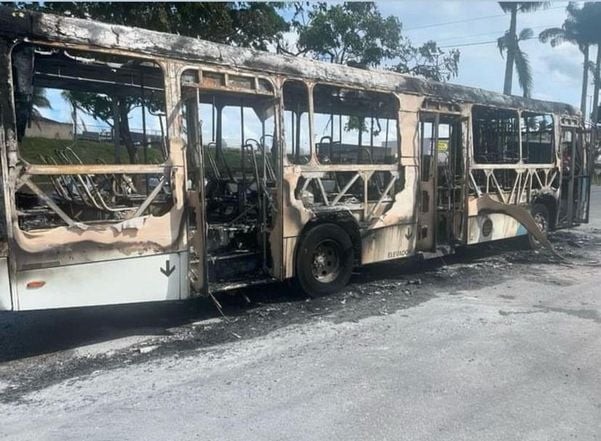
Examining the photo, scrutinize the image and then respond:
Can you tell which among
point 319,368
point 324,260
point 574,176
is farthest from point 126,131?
point 574,176

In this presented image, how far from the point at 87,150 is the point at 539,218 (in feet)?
26.5

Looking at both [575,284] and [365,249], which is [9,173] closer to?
[365,249]

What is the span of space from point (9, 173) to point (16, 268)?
745mm

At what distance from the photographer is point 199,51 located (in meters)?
5.44

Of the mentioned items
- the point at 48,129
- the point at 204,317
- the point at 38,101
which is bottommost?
the point at 204,317

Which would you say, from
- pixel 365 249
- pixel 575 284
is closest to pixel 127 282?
pixel 365 249

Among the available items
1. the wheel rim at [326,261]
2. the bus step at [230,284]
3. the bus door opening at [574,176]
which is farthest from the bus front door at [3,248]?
the bus door opening at [574,176]

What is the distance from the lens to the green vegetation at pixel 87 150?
5.45 m

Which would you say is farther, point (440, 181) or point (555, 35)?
point (555, 35)

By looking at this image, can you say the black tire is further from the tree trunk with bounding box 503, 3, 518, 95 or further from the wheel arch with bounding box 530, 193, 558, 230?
the tree trunk with bounding box 503, 3, 518, 95

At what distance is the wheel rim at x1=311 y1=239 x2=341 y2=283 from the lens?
6.73 meters

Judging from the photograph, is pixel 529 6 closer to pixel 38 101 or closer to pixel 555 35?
pixel 555 35

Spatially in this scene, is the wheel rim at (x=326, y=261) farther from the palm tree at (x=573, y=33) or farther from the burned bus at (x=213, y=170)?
the palm tree at (x=573, y=33)

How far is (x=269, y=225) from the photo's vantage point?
20.7 ft
